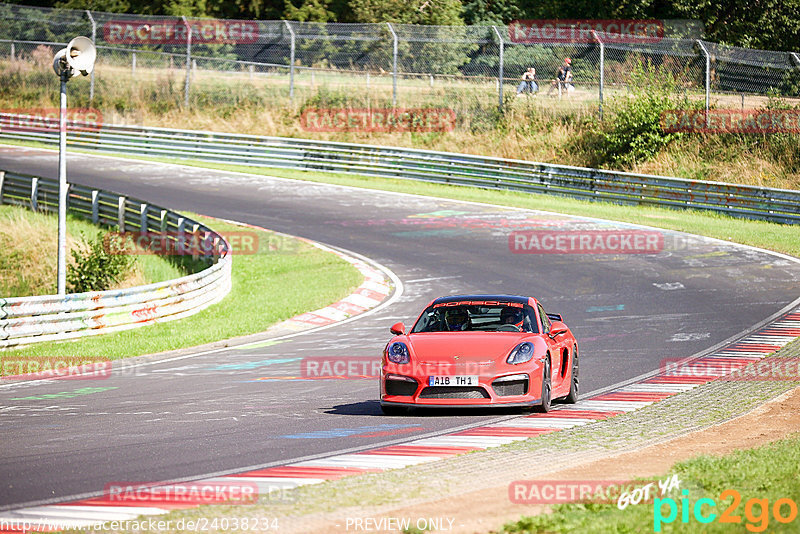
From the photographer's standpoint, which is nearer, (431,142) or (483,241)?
(483,241)

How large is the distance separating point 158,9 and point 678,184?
1521 inches

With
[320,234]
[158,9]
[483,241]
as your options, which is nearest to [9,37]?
[158,9]

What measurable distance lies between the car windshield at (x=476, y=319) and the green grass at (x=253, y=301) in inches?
243

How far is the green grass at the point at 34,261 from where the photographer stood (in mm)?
24250

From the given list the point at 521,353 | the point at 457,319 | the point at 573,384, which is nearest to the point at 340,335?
the point at 457,319

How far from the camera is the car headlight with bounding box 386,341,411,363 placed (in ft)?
34.6

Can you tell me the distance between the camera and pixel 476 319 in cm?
1171

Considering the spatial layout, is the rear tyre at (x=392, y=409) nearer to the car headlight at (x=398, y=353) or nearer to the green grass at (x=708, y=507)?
the car headlight at (x=398, y=353)

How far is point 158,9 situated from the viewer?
60.1 m

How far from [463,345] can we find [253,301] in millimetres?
10628

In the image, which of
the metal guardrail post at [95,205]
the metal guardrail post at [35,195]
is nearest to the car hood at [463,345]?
the metal guardrail post at [95,205]

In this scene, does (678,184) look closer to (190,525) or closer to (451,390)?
(451,390)

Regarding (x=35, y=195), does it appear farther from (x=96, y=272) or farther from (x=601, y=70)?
(x=601, y=70)

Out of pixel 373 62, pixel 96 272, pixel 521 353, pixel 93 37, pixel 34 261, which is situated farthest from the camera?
pixel 93 37
